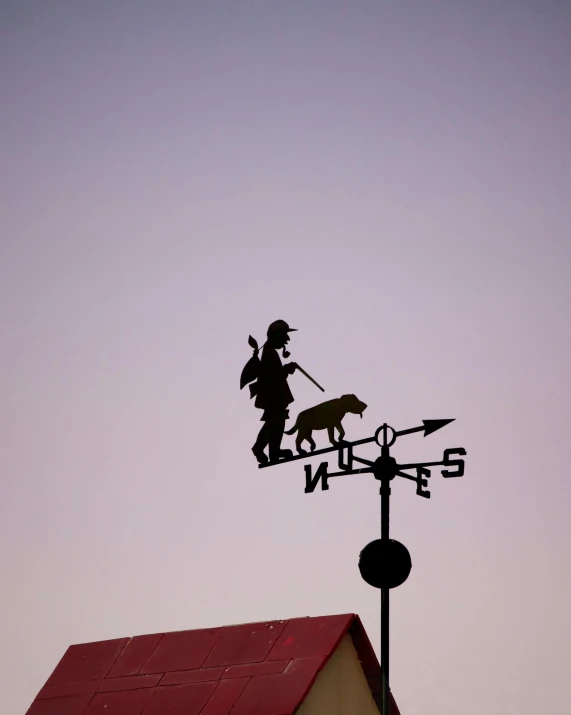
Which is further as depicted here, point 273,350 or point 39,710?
point 39,710

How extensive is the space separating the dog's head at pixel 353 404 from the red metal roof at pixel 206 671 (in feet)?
4.87

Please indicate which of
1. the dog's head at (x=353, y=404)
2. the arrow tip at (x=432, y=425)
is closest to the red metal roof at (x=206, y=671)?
the dog's head at (x=353, y=404)

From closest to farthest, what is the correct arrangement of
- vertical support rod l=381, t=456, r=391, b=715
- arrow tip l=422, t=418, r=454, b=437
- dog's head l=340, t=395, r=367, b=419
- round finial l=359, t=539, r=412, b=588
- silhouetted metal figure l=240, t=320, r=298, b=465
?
vertical support rod l=381, t=456, r=391, b=715 < round finial l=359, t=539, r=412, b=588 < arrow tip l=422, t=418, r=454, b=437 < dog's head l=340, t=395, r=367, b=419 < silhouetted metal figure l=240, t=320, r=298, b=465

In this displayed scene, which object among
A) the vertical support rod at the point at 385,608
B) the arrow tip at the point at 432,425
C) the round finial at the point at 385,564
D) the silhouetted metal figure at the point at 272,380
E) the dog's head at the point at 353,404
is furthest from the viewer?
the silhouetted metal figure at the point at 272,380

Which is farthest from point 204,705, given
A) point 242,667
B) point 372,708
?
point 372,708

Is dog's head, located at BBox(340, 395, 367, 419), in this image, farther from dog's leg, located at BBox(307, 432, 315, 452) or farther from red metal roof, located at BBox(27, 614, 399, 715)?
red metal roof, located at BBox(27, 614, 399, 715)

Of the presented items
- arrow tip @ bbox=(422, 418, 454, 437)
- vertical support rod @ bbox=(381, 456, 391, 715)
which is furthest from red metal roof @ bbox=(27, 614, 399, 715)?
arrow tip @ bbox=(422, 418, 454, 437)

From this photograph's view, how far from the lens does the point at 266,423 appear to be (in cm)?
1038

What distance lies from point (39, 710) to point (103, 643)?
0.70m

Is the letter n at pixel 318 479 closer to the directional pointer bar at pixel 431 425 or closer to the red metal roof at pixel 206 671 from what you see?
the directional pointer bar at pixel 431 425

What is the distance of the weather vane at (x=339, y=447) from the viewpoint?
30.1ft

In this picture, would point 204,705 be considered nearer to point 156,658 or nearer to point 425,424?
point 156,658

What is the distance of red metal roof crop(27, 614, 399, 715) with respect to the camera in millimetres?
10391

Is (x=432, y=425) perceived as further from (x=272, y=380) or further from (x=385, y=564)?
(x=272, y=380)
